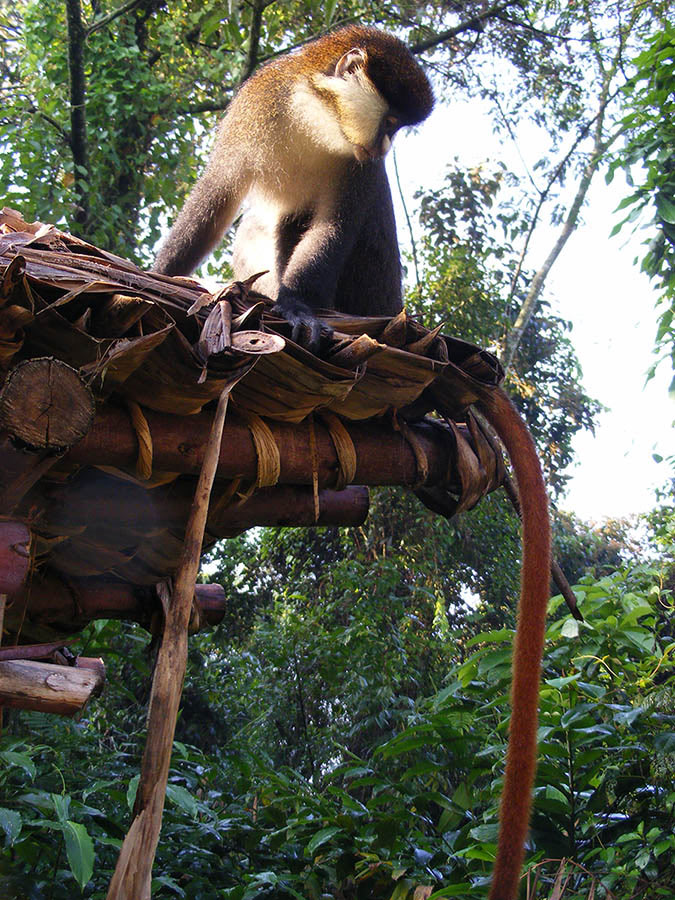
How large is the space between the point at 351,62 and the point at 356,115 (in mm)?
162

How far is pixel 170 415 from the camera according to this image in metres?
1.30

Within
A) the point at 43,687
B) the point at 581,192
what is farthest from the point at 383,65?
the point at 581,192

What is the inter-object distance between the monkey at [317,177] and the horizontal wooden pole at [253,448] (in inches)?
17.6

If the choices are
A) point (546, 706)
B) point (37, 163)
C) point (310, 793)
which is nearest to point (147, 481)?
point (546, 706)

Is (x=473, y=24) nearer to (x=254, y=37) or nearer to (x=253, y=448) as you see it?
(x=254, y=37)

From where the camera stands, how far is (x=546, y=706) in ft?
6.39

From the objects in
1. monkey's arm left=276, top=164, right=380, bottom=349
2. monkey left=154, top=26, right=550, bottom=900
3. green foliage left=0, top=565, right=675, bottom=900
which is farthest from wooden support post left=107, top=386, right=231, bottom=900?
monkey left=154, top=26, right=550, bottom=900

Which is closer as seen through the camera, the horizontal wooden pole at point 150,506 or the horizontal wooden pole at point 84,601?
the horizontal wooden pole at point 150,506

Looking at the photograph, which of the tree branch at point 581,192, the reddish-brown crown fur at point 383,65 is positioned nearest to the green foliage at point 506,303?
the tree branch at point 581,192

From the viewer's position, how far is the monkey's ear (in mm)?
2193

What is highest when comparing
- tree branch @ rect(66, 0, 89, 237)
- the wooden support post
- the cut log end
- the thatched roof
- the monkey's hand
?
tree branch @ rect(66, 0, 89, 237)

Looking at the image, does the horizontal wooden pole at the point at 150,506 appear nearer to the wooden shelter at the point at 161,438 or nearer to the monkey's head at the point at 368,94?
the wooden shelter at the point at 161,438

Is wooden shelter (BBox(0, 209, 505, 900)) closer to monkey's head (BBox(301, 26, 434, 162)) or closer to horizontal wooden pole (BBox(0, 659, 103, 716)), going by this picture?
horizontal wooden pole (BBox(0, 659, 103, 716))

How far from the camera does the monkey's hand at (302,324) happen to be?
144 cm
